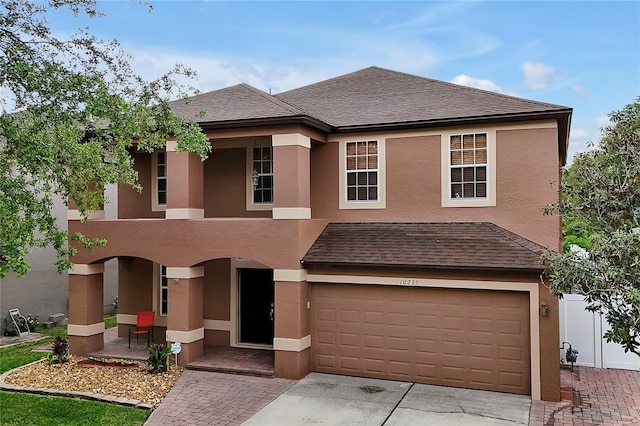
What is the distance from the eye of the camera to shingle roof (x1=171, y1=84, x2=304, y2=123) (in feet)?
38.0

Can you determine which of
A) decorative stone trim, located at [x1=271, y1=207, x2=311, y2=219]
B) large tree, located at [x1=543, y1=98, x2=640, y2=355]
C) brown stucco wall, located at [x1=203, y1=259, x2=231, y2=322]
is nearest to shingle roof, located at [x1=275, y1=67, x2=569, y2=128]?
decorative stone trim, located at [x1=271, y1=207, x2=311, y2=219]

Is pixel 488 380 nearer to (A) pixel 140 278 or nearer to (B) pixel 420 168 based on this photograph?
(B) pixel 420 168

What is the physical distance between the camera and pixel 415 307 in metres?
10.8

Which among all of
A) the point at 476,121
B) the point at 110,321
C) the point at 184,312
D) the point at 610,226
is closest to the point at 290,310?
the point at 184,312

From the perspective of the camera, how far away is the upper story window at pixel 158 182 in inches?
562

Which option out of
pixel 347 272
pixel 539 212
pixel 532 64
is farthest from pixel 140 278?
pixel 532 64

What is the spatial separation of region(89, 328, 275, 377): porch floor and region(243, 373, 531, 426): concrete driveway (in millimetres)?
1337

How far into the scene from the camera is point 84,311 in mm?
12797

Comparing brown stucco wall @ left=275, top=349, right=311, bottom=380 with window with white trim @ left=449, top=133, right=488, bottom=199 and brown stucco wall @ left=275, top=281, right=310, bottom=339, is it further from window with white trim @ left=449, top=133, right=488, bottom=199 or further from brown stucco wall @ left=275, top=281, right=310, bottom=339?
window with white trim @ left=449, top=133, right=488, bottom=199

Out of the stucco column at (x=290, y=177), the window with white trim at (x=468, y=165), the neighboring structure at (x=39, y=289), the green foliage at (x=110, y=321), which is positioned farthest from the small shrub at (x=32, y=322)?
the window with white trim at (x=468, y=165)

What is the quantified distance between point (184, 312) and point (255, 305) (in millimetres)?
2172

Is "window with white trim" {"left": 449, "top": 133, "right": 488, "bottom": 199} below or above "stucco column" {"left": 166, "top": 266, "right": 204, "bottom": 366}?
above

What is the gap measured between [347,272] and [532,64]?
29376 millimetres

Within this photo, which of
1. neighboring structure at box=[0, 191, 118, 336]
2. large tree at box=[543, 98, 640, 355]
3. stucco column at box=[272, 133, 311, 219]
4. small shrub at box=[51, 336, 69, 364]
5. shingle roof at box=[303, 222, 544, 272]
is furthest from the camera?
neighboring structure at box=[0, 191, 118, 336]
